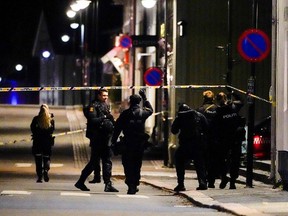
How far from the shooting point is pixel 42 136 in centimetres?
2209

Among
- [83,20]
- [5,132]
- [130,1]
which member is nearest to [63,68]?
[83,20]

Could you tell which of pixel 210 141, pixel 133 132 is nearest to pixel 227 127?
pixel 210 141

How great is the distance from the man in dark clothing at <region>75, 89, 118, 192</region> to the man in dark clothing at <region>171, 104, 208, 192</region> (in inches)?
50.7

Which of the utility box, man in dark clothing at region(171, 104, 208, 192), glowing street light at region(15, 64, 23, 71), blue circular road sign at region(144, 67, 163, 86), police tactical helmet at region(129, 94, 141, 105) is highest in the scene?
glowing street light at region(15, 64, 23, 71)

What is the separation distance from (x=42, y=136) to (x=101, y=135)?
12.2 ft

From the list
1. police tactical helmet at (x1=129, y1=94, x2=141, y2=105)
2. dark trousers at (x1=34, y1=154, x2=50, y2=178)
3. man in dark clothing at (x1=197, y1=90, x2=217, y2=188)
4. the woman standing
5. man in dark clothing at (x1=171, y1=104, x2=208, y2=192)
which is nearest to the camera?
police tactical helmet at (x1=129, y1=94, x2=141, y2=105)

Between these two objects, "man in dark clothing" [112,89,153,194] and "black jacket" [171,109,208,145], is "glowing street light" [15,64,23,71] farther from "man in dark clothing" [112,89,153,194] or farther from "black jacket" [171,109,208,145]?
"man in dark clothing" [112,89,153,194]

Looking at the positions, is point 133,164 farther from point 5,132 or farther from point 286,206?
point 5,132

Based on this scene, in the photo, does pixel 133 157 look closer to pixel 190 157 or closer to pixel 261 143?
pixel 190 157

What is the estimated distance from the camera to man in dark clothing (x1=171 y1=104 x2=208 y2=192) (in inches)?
717

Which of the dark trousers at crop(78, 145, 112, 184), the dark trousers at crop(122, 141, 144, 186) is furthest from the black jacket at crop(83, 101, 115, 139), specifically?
the dark trousers at crop(122, 141, 144, 186)

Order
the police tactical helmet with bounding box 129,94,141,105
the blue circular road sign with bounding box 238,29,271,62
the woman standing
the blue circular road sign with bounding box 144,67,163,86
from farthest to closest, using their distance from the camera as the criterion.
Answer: the blue circular road sign with bounding box 144,67,163,86 → the woman standing → the blue circular road sign with bounding box 238,29,271,62 → the police tactical helmet with bounding box 129,94,141,105

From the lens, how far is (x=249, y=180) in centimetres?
1923

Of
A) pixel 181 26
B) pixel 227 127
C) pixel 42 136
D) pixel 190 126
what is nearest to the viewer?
pixel 190 126
